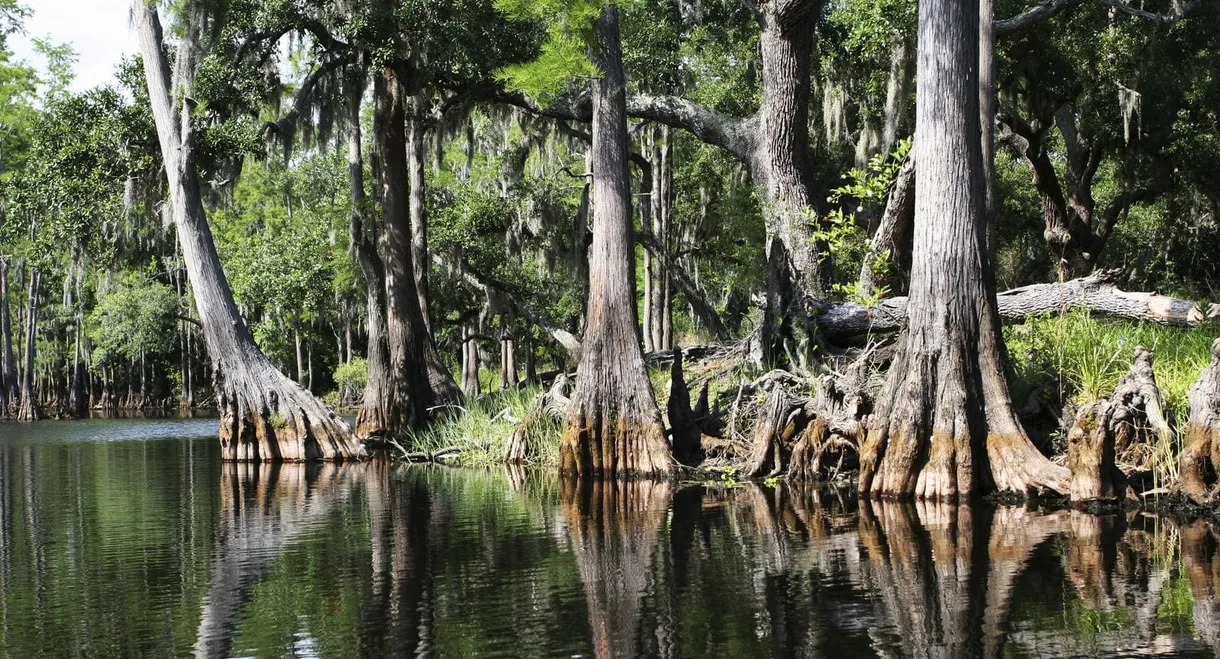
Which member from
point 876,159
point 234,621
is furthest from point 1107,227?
point 234,621

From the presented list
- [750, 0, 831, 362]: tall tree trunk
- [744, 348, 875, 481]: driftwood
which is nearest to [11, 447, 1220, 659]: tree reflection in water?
[744, 348, 875, 481]: driftwood

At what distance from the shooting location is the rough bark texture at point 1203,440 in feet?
32.1

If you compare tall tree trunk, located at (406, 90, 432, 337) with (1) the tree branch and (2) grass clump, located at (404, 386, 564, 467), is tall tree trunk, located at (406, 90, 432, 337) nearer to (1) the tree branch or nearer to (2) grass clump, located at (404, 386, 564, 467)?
(2) grass clump, located at (404, 386, 564, 467)

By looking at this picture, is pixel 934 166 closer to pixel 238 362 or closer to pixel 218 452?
pixel 238 362

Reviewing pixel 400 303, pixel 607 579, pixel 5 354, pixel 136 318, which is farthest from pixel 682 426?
pixel 136 318

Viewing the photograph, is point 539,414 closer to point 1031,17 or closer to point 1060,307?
point 1060,307

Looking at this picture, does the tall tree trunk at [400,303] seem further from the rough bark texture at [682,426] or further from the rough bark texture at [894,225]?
the rough bark texture at [894,225]

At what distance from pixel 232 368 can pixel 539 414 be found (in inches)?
238

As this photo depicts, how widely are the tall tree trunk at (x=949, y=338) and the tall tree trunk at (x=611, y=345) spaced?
11.8 ft

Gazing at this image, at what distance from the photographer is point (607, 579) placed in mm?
8312

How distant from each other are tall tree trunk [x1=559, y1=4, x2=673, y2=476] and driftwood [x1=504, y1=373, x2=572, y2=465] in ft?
4.44

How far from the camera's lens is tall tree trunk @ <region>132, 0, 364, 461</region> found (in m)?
20.1

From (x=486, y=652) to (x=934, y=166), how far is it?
781 centimetres

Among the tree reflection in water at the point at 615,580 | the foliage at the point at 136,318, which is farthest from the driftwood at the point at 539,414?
the foliage at the point at 136,318
